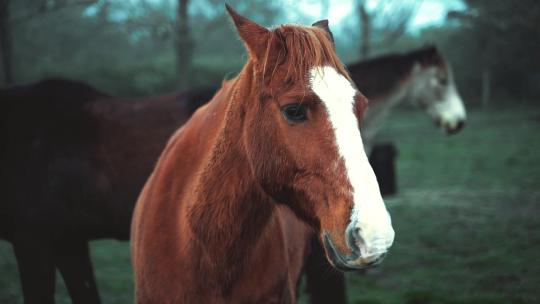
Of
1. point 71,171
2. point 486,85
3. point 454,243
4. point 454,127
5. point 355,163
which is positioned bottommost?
point 486,85

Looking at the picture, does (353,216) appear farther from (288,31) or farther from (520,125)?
(520,125)

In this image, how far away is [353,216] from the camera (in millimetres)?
1524

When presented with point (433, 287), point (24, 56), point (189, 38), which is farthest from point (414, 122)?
point (433, 287)

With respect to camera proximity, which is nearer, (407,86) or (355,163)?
(355,163)

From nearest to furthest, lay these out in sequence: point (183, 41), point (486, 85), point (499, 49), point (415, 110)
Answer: point (183, 41) → point (499, 49) → point (486, 85) → point (415, 110)

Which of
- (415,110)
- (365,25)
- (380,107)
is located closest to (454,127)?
(380,107)

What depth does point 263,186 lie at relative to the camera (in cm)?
192

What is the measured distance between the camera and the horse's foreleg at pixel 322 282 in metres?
3.67

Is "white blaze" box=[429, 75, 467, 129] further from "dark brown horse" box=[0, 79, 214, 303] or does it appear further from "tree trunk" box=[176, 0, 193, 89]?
"tree trunk" box=[176, 0, 193, 89]

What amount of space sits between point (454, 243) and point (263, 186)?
15.4 ft

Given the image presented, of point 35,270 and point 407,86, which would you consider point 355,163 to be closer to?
point 35,270

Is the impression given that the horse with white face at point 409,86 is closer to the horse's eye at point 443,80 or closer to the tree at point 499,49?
the horse's eye at point 443,80

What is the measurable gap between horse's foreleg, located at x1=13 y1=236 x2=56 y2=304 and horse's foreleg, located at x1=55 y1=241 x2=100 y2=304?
198 mm

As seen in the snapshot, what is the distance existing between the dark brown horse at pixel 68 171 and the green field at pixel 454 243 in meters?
1.00
